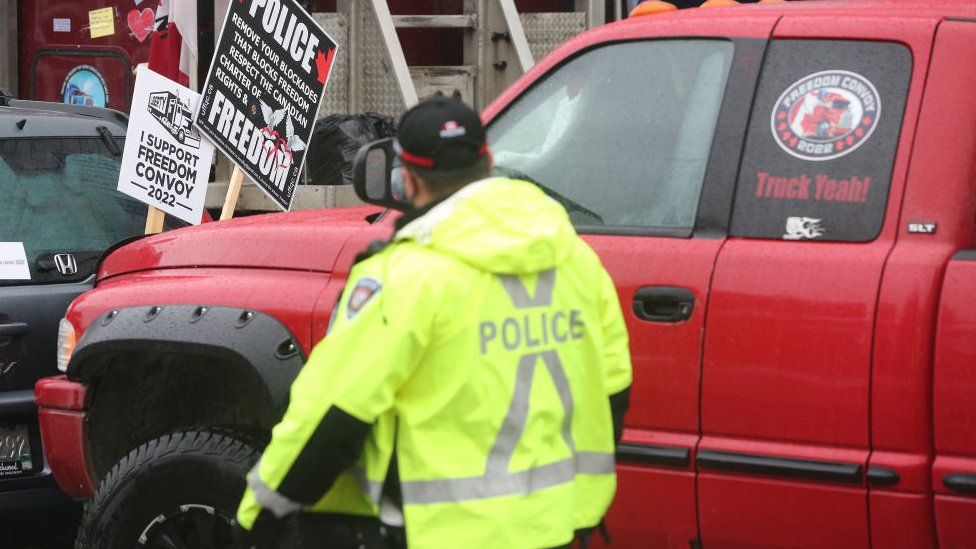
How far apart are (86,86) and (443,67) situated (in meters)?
3.18

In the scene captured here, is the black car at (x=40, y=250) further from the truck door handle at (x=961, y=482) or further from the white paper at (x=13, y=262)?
the truck door handle at (x=961, y=482)

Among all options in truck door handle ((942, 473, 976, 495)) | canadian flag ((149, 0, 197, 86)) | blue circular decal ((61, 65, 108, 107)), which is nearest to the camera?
truck door handle ((942, 473, 976, 495))

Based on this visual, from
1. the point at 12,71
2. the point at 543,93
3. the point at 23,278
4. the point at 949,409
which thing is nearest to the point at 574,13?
the point at 12,71

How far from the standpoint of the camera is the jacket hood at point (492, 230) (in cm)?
293

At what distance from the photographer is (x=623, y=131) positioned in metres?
4.07

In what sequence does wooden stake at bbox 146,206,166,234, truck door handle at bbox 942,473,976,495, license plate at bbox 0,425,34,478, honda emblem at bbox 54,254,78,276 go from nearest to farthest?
→ truck door handle at bbox 942,473,976,495
license plate at bbox 0,425,34,478
honda emblem at bbox 54,254,78,276
wooden stake at bbox 146,206,166,234

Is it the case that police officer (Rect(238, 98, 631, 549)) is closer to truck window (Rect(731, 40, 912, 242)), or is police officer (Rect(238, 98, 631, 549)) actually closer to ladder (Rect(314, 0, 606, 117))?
truck window (Rect(731, 40, 912, 242))

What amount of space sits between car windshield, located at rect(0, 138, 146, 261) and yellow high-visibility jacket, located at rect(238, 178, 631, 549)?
3.20 metres

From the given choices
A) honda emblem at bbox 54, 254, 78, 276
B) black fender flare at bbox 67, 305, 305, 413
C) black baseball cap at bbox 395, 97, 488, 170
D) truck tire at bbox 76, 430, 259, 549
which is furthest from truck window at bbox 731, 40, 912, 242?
honda emblem at bbox 54, 254, 78, 276

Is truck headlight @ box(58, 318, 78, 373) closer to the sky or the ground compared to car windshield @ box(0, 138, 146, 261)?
closer to the ground

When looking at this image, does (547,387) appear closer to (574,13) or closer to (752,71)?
(752,71)

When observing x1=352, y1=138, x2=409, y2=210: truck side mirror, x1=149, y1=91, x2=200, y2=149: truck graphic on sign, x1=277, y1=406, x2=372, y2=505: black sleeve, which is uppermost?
x1=352, y1=138, x2=409, y2=210: truck side mirror

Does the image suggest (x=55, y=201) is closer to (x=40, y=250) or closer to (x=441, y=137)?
(x=40, y=250)

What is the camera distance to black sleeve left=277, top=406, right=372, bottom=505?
2871mm
